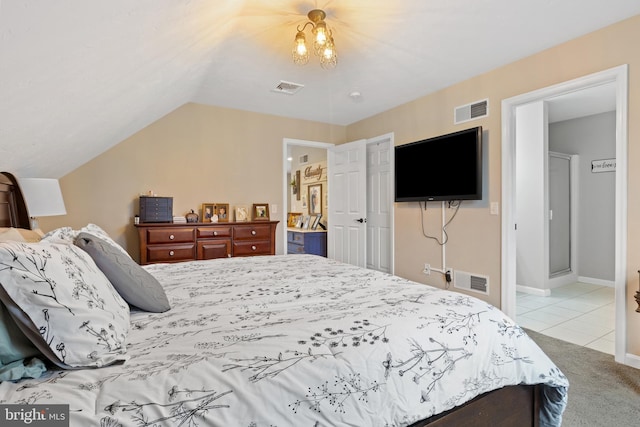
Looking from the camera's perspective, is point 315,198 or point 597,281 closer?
point 597,281

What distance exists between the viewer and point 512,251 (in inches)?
125

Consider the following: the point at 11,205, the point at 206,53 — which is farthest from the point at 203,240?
the point at 206,53

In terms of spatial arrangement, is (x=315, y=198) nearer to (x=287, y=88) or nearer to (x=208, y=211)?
(x=208, y=211)

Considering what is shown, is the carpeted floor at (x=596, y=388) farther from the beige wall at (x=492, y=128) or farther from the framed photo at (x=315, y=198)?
the framed photo at (x=315, y=198)

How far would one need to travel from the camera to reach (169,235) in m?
3.48

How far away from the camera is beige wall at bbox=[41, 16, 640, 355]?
2494 millimetres

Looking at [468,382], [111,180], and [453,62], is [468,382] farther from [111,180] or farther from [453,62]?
[111,180]

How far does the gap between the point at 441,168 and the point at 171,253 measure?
316 cm

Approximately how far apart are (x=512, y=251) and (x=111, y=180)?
14.3 feet

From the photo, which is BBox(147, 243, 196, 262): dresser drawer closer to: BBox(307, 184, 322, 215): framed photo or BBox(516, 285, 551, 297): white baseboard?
BBox(307, 184, 322, 215): framed photo

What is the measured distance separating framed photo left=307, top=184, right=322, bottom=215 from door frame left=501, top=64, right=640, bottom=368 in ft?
12.3

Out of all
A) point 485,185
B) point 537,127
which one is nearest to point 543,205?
point 537,127

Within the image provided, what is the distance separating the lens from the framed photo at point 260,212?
14.6 ft

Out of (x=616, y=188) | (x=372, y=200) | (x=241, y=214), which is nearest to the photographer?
(x=616, y=188)
